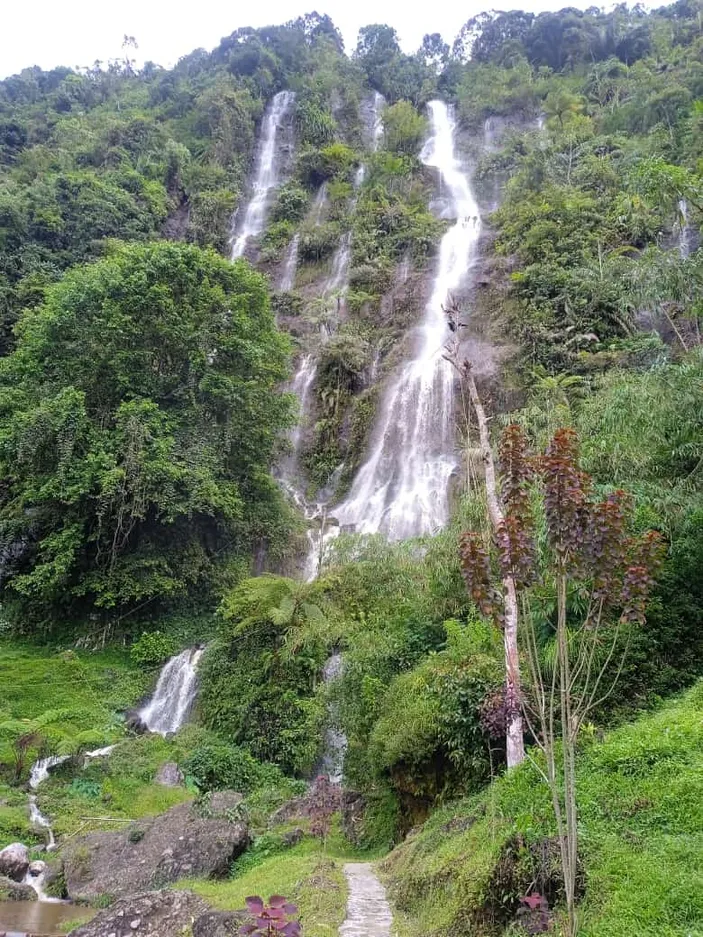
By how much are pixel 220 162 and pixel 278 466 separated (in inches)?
1294

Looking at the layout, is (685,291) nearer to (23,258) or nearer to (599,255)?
(599,255)

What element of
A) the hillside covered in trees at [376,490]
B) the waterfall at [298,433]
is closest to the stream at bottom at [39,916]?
the hillside covered in trees at [376,490]

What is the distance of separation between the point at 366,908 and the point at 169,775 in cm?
899

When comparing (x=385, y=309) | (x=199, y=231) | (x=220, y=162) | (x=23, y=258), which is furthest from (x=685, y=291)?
(x=220, y=162)

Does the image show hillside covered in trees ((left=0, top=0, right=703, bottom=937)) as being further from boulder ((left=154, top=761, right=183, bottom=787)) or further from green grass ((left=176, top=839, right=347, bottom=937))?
boulder ((left=154, top=761, right=183, bottom=787))

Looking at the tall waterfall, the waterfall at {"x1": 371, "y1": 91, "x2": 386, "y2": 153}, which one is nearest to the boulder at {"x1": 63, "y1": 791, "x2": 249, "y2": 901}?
the tall waterfall

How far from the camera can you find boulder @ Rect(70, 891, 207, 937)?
5.87 m

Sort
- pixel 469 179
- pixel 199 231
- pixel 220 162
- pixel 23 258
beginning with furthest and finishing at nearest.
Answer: pixel 220 162, pixel 469 179, pixel 199 231, pixel 23 258

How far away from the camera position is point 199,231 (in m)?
41.8

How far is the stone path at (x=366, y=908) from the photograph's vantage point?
530cm

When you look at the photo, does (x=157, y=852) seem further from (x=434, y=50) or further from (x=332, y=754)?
(x=434, y=50)

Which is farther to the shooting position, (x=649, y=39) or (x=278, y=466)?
(x=649, y=39)

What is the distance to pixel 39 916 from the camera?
27.1 feet

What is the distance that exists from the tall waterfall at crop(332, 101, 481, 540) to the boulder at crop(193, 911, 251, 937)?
15009mm
